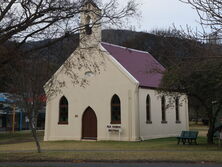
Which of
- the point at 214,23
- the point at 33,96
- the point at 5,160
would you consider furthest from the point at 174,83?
the point at 214,23

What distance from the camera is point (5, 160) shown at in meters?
14.6

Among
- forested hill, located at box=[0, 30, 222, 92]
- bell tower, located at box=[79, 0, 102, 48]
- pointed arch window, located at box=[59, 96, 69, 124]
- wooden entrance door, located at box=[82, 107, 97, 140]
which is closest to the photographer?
forested hill, located at box=[0, 30, 222, 92]

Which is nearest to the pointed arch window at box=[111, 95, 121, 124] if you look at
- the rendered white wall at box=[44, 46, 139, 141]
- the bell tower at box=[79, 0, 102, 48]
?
the rendered white wall at box=[44, 46, 139, 141]

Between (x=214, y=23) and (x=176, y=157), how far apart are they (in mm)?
7286

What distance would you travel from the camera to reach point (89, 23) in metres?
14.4

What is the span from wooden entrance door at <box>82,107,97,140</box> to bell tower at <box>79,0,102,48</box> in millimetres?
14797

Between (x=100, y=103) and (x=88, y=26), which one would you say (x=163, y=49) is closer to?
(x=88, y=26)

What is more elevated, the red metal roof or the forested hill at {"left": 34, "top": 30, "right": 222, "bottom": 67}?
the red metal roof

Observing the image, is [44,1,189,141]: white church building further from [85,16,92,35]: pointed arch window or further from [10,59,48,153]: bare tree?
[85,16,92,35]: pointed arch window

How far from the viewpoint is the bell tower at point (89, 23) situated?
1440 centimetres

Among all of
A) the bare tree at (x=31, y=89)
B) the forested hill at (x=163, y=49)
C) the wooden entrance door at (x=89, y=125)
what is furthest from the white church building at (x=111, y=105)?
the forested hill at (x=163, y=49)

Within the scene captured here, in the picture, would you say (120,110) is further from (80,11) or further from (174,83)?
(80,11)

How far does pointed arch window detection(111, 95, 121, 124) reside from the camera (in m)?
28.6

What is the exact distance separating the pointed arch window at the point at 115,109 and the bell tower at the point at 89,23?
44.7ft
